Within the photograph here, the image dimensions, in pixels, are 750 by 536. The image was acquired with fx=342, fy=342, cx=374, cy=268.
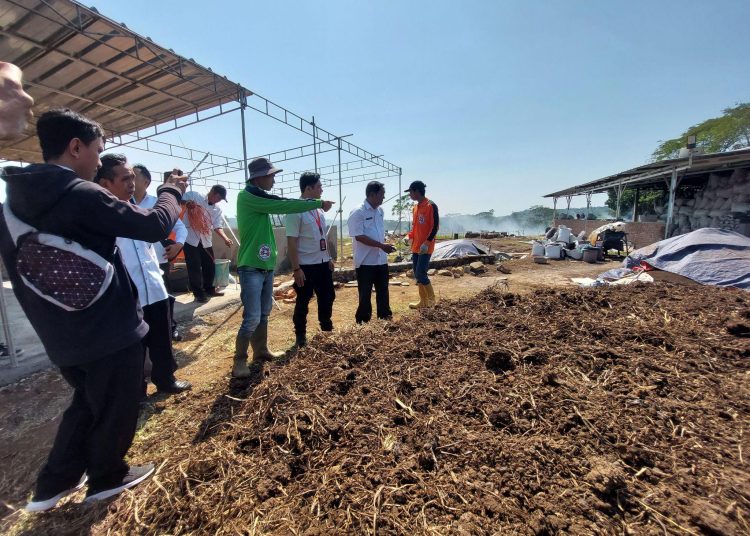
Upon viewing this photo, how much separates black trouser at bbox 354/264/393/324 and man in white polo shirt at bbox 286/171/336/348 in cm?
47

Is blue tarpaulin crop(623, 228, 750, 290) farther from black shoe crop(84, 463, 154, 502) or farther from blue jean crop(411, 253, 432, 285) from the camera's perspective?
black shoe crop(84, 463, 154, 502)

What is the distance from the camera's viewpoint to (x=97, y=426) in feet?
5.16

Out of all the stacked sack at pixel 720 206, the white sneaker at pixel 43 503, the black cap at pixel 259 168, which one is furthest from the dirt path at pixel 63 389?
the stacked sack at pixel 720 206

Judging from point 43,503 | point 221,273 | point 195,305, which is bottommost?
point 43,503

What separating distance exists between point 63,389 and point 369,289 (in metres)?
2.92

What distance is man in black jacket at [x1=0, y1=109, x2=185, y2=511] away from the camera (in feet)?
4.39

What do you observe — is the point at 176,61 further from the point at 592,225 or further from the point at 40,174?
the point at 592,225

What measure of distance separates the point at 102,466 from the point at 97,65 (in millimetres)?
5990

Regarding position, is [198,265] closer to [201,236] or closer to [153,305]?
[201,236]

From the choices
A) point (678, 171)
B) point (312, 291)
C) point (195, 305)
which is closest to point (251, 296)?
point (312, 291)

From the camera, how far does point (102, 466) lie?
1.58m

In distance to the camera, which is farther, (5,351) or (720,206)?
(720,206)

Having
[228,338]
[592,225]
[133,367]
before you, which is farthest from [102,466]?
[592,225]

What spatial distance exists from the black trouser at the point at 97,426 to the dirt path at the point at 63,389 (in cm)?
44
